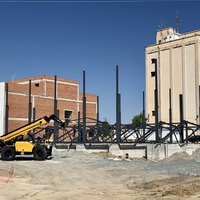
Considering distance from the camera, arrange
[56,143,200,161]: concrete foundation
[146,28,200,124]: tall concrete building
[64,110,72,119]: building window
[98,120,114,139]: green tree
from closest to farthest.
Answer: [56,143,200,161]: concrete foundation, [98,120,114,139]: green tree, [146,28,200,124]: tall concrete building, [64,110,72,119]: building window

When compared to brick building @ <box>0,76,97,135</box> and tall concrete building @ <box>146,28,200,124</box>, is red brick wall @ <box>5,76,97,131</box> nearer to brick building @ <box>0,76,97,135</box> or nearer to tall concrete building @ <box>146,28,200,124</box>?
brick building @ <box>0,76,97,135</box>

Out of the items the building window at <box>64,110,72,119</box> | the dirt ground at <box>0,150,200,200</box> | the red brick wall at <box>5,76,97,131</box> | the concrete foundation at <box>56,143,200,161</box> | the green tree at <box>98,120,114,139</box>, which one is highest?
the red brick wall at <box>5,76,97,131</box>

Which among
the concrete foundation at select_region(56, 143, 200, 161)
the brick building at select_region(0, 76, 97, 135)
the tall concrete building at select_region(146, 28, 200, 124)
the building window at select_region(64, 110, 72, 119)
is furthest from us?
the building window at select_region(64, 110, 72, 119)

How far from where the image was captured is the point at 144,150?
82.1ft

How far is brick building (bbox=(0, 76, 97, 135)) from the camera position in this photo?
50838mm

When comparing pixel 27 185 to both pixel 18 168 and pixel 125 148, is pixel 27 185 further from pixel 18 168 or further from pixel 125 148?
pixel 125 148

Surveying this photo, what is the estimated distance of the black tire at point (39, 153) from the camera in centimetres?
2052

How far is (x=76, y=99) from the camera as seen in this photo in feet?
202

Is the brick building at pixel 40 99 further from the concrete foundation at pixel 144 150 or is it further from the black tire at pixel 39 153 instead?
the black tire at pixel 39 153

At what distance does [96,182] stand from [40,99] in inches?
1624

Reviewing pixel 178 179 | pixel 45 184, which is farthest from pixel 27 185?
pixel 178 179

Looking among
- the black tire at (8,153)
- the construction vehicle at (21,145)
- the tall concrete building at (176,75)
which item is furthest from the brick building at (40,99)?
the black tire at (8,153)

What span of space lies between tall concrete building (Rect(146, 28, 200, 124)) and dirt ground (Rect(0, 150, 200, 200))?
36404 mm

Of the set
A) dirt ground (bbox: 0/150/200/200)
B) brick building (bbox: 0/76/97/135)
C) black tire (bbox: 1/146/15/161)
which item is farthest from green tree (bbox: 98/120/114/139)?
brick building (bbox: 0/76/97/135)
